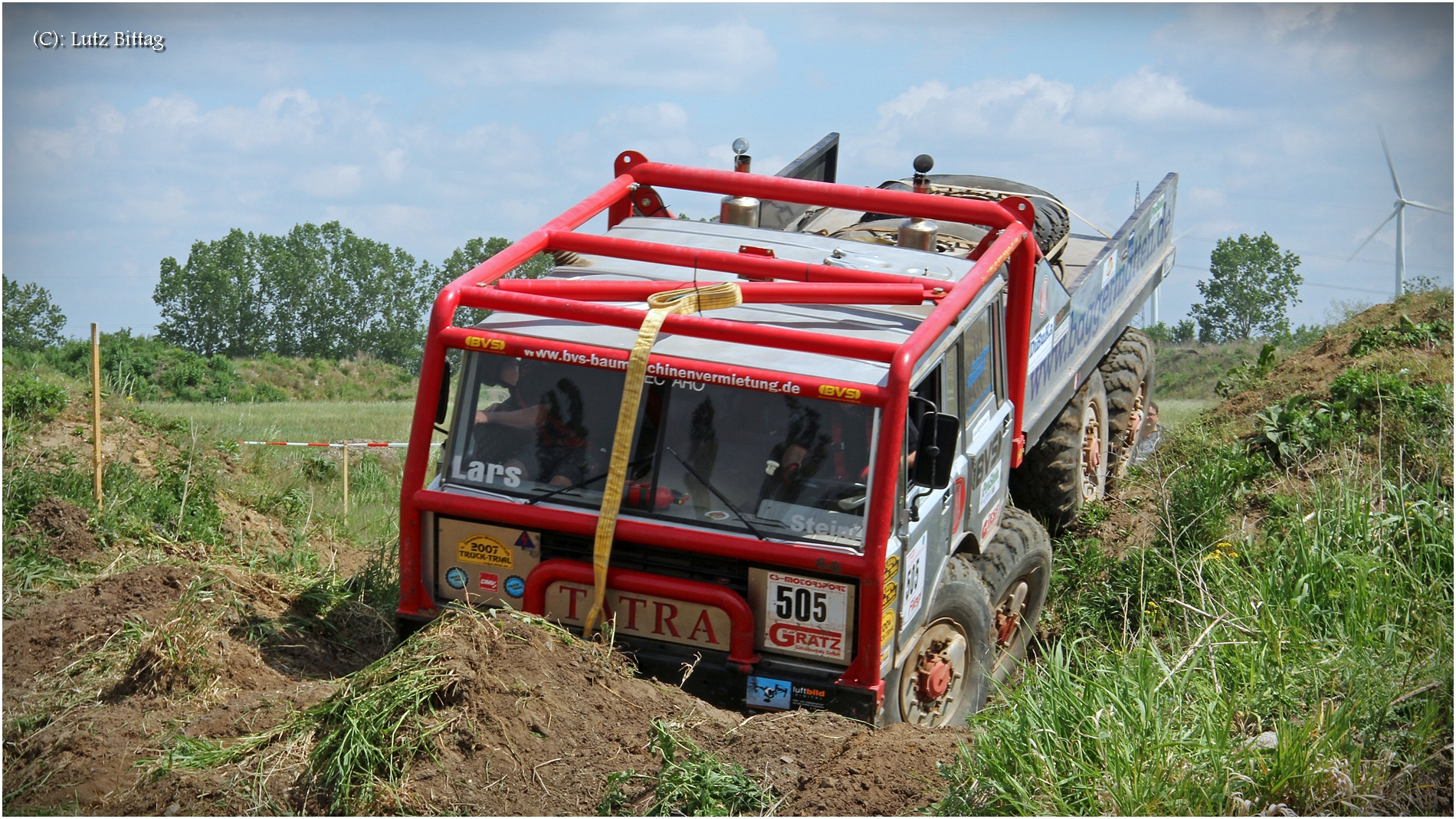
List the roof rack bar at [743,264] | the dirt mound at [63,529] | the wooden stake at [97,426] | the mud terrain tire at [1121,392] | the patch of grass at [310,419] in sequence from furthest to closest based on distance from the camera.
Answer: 1. the patch of grass at [310,419]
2. the mud terrain tire at [1121,392]
3. the wooden stake at [97,426]
4. the dirt mound at [63,529]
5. the roof rack bar at [743,264]

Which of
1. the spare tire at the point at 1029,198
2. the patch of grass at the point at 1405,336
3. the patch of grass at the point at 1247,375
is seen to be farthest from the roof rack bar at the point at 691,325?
the patch of grass at the point at 1247,375

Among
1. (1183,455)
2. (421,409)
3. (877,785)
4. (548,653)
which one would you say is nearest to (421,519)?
(421,409)

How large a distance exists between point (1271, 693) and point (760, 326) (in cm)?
270

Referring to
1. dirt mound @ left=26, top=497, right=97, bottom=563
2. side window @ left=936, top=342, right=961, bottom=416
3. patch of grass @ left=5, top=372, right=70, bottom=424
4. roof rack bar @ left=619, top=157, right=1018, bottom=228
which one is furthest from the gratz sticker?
patch of grass @ left=5, top=372, right=70, bottom=424

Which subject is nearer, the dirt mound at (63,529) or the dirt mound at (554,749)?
the dirt mound at (554,749)

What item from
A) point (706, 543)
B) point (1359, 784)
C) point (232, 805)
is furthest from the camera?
point (706, 543)

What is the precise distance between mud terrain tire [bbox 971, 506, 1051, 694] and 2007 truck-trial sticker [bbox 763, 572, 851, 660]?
172cm

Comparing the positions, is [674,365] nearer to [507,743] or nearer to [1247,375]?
[507,743]

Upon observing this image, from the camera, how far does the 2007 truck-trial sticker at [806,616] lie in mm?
5965

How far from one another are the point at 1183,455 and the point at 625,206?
5.43 m

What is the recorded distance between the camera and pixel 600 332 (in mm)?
6461

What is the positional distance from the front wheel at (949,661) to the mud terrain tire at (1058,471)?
2.46 m

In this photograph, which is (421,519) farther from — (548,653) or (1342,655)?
(1342,655)

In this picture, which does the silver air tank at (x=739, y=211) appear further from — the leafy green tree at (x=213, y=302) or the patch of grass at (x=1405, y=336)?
the leafy green tree at (x=213, y=302)
